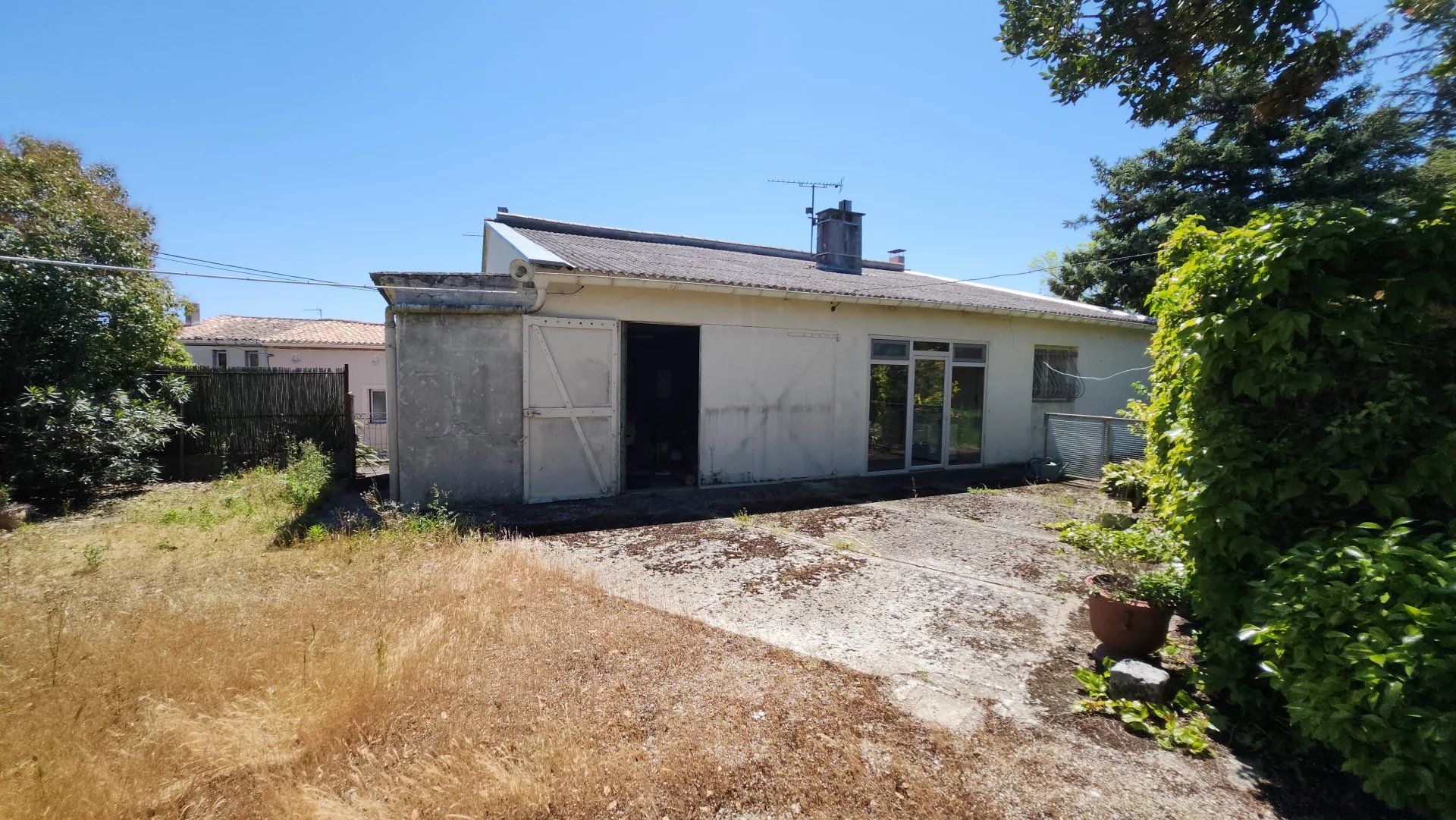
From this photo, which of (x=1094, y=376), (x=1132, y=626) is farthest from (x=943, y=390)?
(x=1132, y=626)

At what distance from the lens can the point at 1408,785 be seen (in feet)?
6.34

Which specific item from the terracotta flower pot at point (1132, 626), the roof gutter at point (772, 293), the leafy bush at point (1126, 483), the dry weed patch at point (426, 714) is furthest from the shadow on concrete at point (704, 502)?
the terracotta flower pot at point (1132, 626)

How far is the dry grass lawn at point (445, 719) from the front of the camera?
223 centimetres

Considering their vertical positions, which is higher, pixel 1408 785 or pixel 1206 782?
pixel 1408 785

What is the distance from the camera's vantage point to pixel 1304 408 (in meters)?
2.70

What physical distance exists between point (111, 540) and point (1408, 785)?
8859 millimetres

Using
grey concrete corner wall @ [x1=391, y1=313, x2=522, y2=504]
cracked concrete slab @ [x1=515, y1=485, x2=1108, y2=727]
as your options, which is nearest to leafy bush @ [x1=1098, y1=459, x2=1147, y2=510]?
cracked concrete slab @ [x1=515, y1=485, x2=1108, y2=727]

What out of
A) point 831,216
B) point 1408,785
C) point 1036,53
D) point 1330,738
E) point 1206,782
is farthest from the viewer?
point 831,216

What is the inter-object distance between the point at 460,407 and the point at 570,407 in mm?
1209

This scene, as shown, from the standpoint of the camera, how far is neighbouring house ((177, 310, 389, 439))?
18.0m

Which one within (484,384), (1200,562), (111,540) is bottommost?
(111,540)

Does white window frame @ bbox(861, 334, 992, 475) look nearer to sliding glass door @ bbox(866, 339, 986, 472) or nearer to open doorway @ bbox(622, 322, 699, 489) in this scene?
sliding glass door @ bbox(866, 339, 986, 472)

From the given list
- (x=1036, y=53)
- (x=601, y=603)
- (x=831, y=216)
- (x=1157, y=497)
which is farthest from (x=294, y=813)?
(x=831, y=216)

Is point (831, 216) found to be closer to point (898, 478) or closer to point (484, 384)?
point (898, 478)
